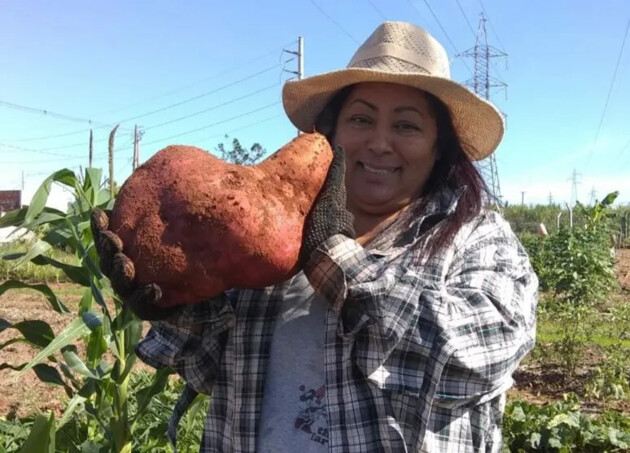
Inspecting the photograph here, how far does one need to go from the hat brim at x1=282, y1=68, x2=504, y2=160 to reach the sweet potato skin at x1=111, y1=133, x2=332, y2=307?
394 mm

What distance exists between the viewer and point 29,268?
1195cm

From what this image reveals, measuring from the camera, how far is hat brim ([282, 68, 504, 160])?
4.31 feet

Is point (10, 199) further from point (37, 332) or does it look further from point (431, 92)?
point (431, 92)

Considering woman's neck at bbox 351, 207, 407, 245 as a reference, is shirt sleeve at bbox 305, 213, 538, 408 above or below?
below

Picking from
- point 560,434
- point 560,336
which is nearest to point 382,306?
point 560,434

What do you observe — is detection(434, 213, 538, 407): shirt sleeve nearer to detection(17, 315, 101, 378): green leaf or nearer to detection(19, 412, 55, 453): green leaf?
detection(19, 412, 55, 453): green leaf

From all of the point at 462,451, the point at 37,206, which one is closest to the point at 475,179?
the point at 462,451

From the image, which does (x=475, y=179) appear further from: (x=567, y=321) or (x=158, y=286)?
(x=567, y=321)

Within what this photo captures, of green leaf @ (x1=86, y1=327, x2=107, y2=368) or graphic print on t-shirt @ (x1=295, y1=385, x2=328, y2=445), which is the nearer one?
graphic print on t-shirt @ (x1=295, y1=385, x2=328, y2=445)

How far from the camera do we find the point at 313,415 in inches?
44.6

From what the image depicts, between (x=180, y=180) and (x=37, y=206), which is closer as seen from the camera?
(x=180, y=180)

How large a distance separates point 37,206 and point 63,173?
0.21 m

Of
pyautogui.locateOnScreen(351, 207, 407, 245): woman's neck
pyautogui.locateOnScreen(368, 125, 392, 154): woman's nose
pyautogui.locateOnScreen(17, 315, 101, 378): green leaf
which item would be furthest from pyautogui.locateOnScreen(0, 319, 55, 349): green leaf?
pyautogui.locateOnScreen(368, 125, 392, 154): woman's nose

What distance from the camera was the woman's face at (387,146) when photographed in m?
1.29
